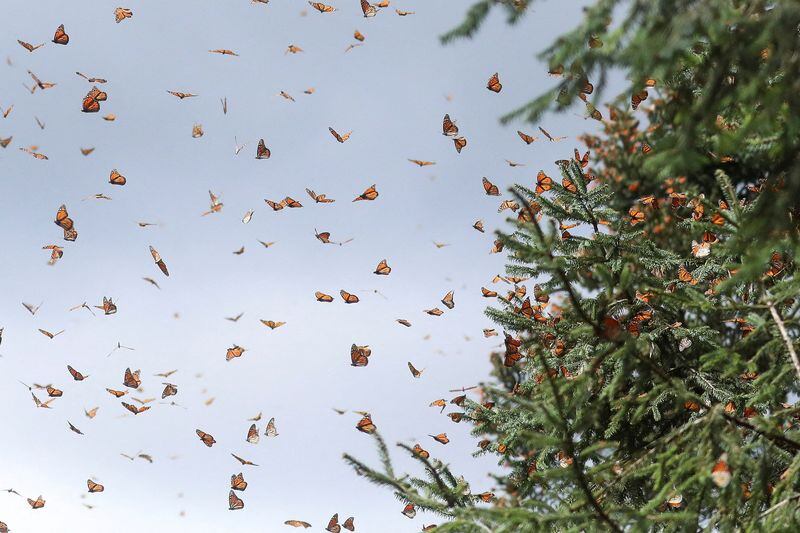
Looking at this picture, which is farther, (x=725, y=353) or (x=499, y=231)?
(x=725, y=353)

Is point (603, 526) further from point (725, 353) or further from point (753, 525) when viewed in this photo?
point (725, 353)

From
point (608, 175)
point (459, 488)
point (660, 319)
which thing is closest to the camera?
point (608, 175)

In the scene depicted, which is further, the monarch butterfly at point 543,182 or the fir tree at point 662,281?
the monarch butterfly at point 543,182

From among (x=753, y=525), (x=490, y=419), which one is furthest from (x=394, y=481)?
(x=490, y=419)

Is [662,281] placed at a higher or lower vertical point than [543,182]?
lower

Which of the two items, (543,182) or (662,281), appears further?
(543,182)
